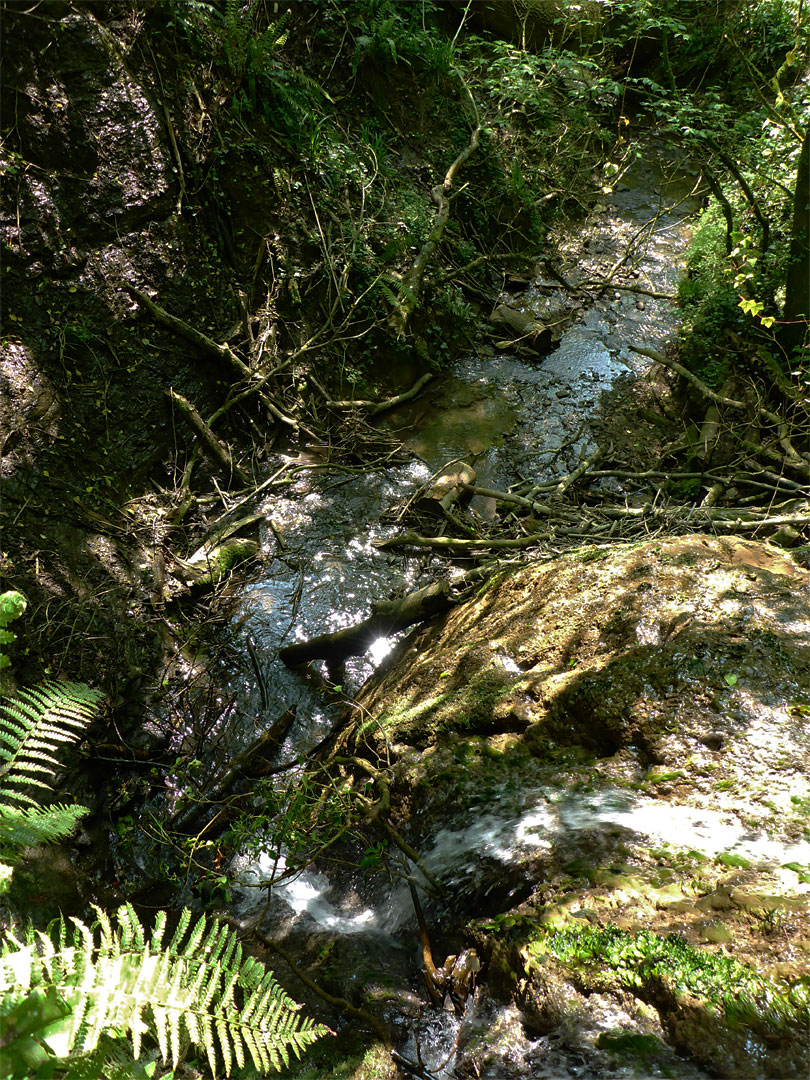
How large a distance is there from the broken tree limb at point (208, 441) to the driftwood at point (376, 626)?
2015mm

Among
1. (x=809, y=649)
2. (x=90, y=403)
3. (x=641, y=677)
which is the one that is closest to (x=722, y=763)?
(x=641, y=677)

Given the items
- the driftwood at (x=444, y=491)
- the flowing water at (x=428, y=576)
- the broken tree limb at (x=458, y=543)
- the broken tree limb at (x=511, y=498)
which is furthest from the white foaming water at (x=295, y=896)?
the broken tree limb at (x=511, y=498)

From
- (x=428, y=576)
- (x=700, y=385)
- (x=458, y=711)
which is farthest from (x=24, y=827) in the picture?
(x=700, y=385)

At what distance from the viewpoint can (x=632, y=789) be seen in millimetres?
2830

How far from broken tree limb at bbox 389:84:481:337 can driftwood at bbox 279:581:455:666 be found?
3.53m

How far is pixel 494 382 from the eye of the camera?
25.4ft

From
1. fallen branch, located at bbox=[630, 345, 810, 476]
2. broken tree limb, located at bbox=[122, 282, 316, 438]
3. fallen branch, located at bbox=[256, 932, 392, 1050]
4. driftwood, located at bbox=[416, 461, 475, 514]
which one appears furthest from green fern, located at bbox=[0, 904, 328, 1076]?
fallen branch, located at bbox=[630, 345, 810, 476]

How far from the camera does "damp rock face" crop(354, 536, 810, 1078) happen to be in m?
1.91

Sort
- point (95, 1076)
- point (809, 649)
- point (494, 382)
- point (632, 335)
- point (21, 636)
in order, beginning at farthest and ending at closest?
point (632, 335), point (494, 382), point (21, 636), point (809, 649), point (95, 1076)

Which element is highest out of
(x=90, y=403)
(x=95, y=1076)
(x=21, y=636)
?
(x=90, y=403)

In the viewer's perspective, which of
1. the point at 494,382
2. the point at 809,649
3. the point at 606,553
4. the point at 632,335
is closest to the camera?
the point at 809,649

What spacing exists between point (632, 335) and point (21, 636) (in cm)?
757

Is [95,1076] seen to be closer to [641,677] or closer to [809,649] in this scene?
[641,677]

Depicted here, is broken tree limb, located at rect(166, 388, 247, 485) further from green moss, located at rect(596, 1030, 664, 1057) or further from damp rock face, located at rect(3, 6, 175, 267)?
green moss, located at rect(596, 1030, 664, 1057)
